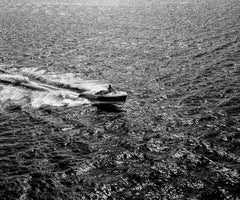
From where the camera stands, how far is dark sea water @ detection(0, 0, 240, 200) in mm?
25031

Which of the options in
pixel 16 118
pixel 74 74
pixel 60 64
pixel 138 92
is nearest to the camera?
pixel 16 118

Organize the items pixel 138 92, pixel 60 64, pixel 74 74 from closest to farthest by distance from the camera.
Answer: pixel 138 92 < pixel 74 74 < pixel 60 64

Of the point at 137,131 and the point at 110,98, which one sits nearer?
the point at 137,131

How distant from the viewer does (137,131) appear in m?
33.8

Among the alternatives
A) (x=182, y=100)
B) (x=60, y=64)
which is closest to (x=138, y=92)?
(x=182, y=100)

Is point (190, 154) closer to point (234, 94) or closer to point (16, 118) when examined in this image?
Result: point (234, 94)

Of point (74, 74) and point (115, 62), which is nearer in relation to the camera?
point (74, 74)

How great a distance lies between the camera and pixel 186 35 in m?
78.8

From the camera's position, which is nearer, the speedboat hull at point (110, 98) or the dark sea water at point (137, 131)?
the dark sea water at point (137, 131)

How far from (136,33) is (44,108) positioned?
54179 millimetres

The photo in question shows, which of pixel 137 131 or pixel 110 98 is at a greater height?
pixel 110 98

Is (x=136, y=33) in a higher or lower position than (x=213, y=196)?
higher

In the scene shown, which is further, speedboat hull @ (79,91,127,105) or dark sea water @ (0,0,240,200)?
speedboat hull @ (79,91,127,105)

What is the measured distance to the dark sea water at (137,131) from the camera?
25031 millimetres
